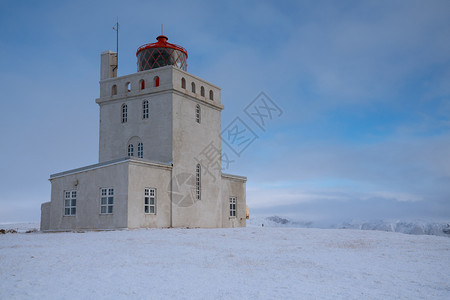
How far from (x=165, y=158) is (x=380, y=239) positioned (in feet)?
41.3

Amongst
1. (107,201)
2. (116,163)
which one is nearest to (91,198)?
(107,201)

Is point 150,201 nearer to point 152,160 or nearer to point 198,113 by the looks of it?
point 152,160

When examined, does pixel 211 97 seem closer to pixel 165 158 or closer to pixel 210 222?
pixel 165 158

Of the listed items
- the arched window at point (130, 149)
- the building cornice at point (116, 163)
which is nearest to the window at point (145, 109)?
the arched window at point (130, 149)

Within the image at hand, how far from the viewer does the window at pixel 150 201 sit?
73.0 feet

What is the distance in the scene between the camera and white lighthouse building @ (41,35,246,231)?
22.0 m

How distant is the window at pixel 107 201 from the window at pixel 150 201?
5.55 ft

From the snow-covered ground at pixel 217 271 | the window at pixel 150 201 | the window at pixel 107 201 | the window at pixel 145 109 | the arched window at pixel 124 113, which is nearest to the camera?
the snow-covered ground at pixel 217 271

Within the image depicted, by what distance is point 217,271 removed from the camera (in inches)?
362

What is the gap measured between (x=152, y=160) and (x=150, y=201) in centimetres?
237

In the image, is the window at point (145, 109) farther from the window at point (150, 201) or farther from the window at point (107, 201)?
the window at point (107, 201)

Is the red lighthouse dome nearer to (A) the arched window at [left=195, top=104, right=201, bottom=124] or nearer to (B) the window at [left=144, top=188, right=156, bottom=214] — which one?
(A) the arched window at [left=195, top=104, right=201, bottom=124]

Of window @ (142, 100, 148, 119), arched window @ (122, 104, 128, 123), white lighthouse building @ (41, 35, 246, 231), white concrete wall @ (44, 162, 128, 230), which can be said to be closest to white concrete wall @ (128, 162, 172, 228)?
white lighthouse building @ (41, 35, 246, 231)

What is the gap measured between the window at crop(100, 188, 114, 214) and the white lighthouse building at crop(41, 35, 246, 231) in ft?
0.17
